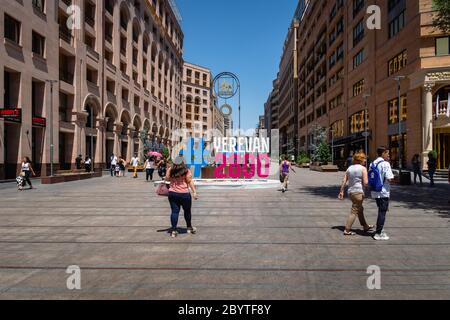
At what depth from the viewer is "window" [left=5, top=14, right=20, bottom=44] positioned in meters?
22.1

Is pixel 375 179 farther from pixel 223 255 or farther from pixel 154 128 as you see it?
pixel 154 128

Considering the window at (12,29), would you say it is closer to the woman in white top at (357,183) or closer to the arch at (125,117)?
the arch at (125,117)

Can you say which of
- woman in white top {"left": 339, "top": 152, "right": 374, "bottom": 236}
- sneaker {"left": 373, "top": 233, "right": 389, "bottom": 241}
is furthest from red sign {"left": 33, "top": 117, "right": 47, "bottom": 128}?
sneaker {"left": 373, "top": 233, "right": 389, "bottom": 241}

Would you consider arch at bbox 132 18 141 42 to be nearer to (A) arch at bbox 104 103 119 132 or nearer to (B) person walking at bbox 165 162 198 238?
(A) arch at bbox 104 103 119 132

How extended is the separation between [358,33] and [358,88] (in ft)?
23.0

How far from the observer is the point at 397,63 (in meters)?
32.2

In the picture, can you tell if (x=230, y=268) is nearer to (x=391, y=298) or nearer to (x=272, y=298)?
(x=272, y=298)

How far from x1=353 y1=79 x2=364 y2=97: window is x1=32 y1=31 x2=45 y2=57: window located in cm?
3517

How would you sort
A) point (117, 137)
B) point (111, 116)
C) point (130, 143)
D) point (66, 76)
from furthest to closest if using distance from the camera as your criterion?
point (130, 143) → point (117, 137) → point (111, 116) → point (66, 76)

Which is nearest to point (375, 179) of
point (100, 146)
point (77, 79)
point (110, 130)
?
point (77, 79)

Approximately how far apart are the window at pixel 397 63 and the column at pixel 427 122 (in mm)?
4433

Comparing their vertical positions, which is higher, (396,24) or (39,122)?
(396,24)

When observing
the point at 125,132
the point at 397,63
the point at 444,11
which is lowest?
the point at 125,132

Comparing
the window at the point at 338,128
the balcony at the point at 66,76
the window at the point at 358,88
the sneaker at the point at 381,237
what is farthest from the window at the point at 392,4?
the sneaker at the point at 381,237
